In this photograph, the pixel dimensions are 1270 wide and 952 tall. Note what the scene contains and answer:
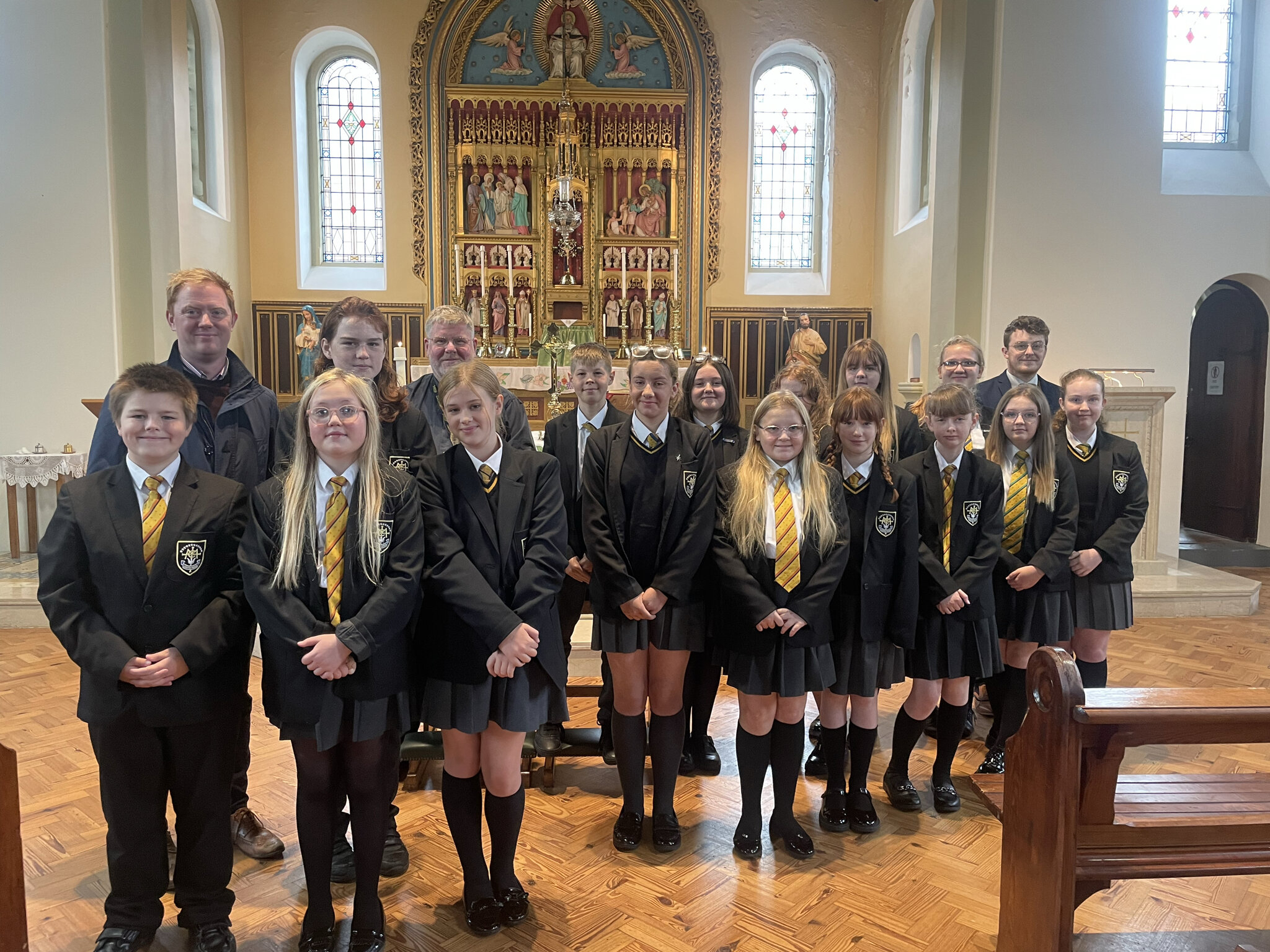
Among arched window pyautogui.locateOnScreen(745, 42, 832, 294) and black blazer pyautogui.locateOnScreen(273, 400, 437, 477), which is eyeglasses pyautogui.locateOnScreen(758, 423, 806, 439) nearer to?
black blazer pyautogui.locateOnScreen(273, 400, 437, 477)

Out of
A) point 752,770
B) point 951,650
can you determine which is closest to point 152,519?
point 752,770

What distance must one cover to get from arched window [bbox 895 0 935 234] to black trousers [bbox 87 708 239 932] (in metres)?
8.01

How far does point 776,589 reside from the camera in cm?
266

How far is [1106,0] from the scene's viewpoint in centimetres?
665

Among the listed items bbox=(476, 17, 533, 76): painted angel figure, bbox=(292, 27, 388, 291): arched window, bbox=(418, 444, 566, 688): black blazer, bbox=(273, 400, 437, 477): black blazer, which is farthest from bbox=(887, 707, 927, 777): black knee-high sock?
bbox=(476, 17, 533, 76): painted angel figure

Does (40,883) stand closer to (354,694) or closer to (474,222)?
(354,694)

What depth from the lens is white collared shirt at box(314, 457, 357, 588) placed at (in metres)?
2.14

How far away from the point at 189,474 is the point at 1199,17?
9.05m

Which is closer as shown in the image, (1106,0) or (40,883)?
(40,883)

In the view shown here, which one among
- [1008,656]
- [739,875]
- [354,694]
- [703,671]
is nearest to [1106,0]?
[1008,656]

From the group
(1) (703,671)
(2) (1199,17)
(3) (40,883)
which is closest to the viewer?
(3) (40,883)

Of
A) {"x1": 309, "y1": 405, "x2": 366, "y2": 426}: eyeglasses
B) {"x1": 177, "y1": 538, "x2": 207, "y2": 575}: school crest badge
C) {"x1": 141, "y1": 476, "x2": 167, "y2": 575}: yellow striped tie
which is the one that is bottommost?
{"x1": 177, "y1": 538, "x2": 207, "y2": 575}: school crest badge

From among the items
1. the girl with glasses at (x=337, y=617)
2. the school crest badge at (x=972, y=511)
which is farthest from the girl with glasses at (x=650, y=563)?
the school crest badge at (x=972, y=511)

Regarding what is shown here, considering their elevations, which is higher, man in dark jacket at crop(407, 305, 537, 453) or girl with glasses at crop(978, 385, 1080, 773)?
man in dark jacket at crop(407, 305, 537, 453)
